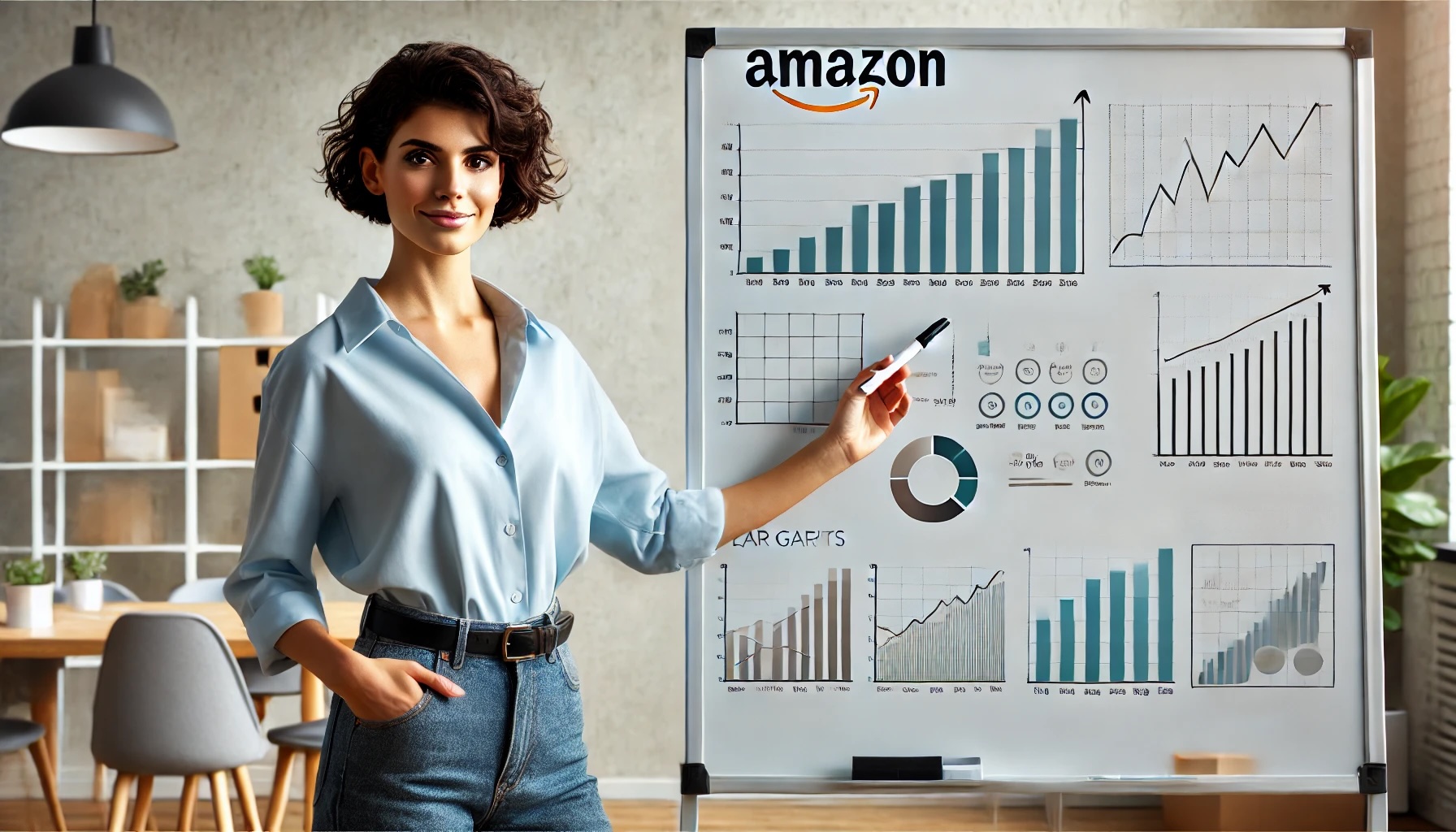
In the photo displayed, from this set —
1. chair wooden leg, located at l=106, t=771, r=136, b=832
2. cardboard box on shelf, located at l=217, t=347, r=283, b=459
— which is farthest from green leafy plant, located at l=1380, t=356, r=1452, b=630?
cardboard box on shelf, located at l=217, t=347, r=283, b=459

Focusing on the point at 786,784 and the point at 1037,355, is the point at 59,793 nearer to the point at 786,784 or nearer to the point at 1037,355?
the point at 786,784

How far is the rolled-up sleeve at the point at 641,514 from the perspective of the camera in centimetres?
145

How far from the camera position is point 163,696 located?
103 inches

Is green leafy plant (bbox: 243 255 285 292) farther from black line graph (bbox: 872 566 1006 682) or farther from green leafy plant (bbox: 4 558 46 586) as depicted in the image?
black line graph (bbox: 872 566 1006 682)

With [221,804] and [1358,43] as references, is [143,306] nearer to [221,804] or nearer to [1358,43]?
[221,804]

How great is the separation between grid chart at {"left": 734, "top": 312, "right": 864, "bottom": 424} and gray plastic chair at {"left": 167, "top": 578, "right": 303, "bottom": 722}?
2.40 meters

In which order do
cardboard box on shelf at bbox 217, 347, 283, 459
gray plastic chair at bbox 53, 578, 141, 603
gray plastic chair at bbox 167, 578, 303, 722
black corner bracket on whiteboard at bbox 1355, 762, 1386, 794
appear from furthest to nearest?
1. cardboard box on shelf at bbox 217, 347, 283, 459
2. gray plastic chair at bbox 53, 578, 141, 603
3. gray plastic chair at bbox 167, 578, 303, 722
4. black corner bracket on whiteboard at bbox 1355, 762, 1386, 794

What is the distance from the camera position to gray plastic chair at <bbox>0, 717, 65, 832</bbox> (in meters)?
2.94

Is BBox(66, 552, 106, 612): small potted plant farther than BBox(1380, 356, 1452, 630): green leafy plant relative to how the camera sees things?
No

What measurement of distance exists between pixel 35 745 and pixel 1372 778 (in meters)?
3.20

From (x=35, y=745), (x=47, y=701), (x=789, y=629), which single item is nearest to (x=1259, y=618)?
(x=789, y=629)

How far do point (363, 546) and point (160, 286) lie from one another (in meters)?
3.31

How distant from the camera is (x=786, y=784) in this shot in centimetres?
158

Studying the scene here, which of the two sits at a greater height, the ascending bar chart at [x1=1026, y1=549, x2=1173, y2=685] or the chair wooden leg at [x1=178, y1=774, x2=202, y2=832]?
the ascending bar chart at [x1=1026, y1=549, x2=1173, y2=685]
